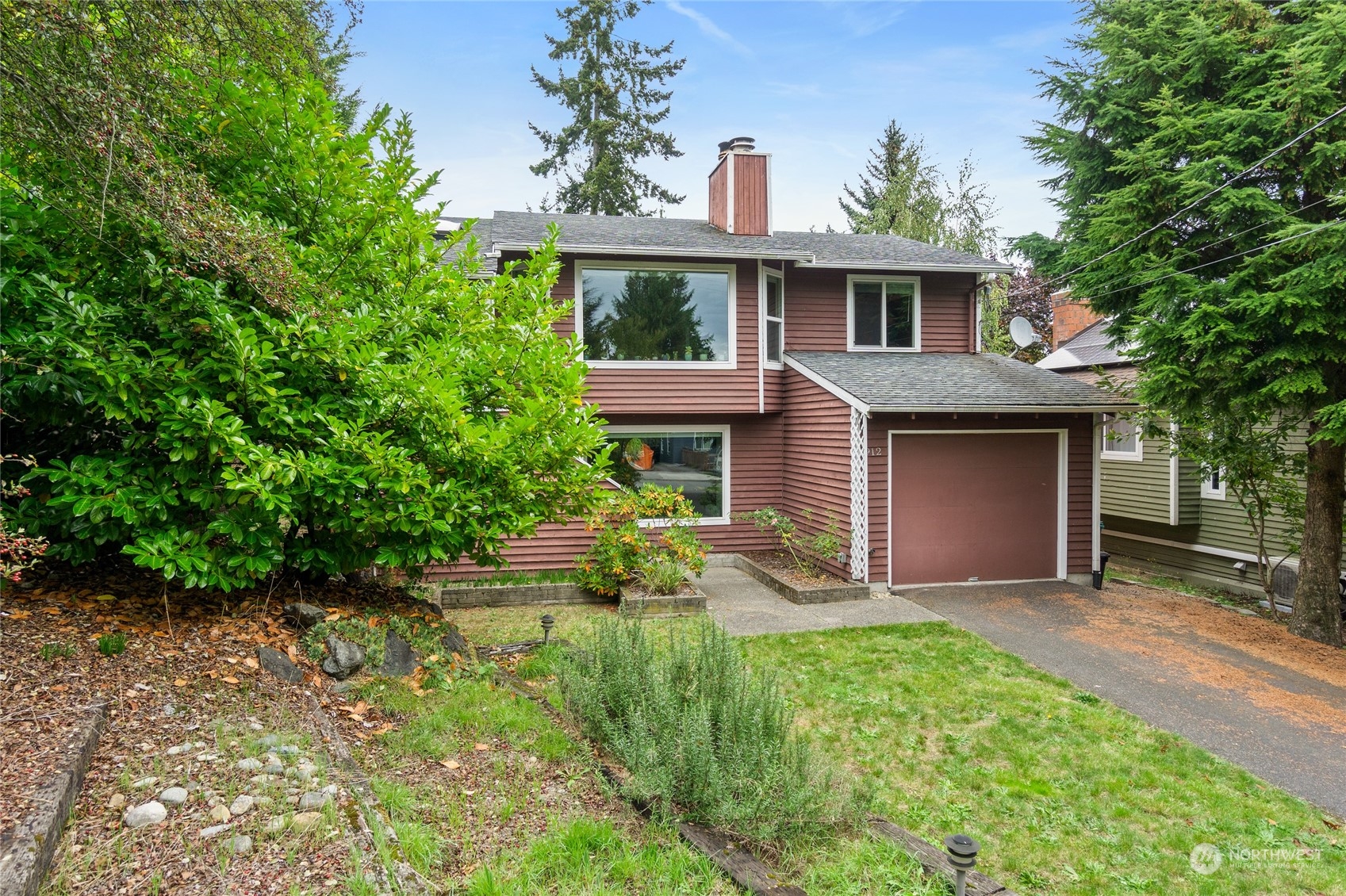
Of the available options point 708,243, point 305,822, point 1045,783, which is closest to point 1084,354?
point 708,243

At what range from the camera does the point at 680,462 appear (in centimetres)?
1167

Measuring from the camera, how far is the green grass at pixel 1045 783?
3.46m

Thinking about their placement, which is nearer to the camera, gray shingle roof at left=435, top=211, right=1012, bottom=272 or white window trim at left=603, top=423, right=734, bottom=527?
gray shingle roof at left=435, top=211, right=1012, bottom=272

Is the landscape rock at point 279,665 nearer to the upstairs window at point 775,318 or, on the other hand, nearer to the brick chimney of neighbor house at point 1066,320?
the upstairs window at point 775,318

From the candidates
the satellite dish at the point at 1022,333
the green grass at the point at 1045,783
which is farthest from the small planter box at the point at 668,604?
the satellite dish at the point at 1022,333

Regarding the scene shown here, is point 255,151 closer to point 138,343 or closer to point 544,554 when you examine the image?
point 138,343

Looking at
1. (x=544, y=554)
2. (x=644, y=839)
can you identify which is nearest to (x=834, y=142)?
(x=544, y=554)

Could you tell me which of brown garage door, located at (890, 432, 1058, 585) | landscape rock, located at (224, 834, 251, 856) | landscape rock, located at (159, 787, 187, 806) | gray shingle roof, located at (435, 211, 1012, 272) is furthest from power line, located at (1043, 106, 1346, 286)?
landscape rock, located at (159, 787, 187, 806)

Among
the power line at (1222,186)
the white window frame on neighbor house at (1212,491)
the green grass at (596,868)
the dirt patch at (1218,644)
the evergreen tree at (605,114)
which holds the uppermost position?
the evergreen tree at (605,114)

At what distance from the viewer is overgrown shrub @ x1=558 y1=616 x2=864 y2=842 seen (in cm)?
325

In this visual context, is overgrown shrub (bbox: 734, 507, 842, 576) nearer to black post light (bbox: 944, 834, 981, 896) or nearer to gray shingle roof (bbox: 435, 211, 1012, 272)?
gray shingle roof (bbox: 435, 211, 1012, 272)

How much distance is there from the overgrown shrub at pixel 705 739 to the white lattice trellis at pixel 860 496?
213 inches

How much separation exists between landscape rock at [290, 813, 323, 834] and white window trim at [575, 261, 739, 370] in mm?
8124

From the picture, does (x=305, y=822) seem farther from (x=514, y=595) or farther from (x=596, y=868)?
(x=514, y=595)
